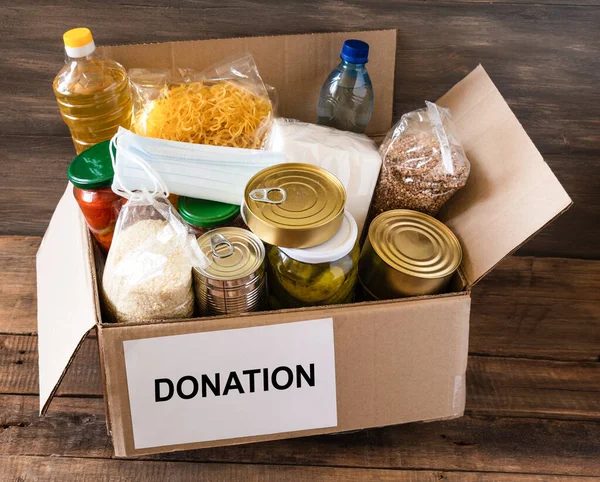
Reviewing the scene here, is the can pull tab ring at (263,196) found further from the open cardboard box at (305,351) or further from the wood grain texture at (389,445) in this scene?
the wood grain texture at (389,445)

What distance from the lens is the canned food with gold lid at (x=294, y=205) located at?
0.77m

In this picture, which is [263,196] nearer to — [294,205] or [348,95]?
[294,205]

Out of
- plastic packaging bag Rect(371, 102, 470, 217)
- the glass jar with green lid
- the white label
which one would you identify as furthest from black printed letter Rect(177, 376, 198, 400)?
plastic packaging bag Rect(371, 102, 470, 217)

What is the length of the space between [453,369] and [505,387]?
0.76ft

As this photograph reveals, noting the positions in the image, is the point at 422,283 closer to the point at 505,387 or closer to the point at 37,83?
the point at 505,387

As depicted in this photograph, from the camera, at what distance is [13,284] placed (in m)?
1.21

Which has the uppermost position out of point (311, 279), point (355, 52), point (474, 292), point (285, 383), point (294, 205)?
point (355, 52)

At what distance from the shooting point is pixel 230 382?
2.72ft

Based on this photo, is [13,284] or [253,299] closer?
[253,299]

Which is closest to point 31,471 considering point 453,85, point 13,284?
point 13,284

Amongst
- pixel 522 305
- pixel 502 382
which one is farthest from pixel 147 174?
pixel 522 305

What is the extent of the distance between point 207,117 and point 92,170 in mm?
210

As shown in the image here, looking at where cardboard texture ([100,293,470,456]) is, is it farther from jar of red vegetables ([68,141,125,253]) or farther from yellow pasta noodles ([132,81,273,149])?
yellow pasta noodles ([132,81,273,149])

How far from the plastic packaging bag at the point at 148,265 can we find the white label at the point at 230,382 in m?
0.05
